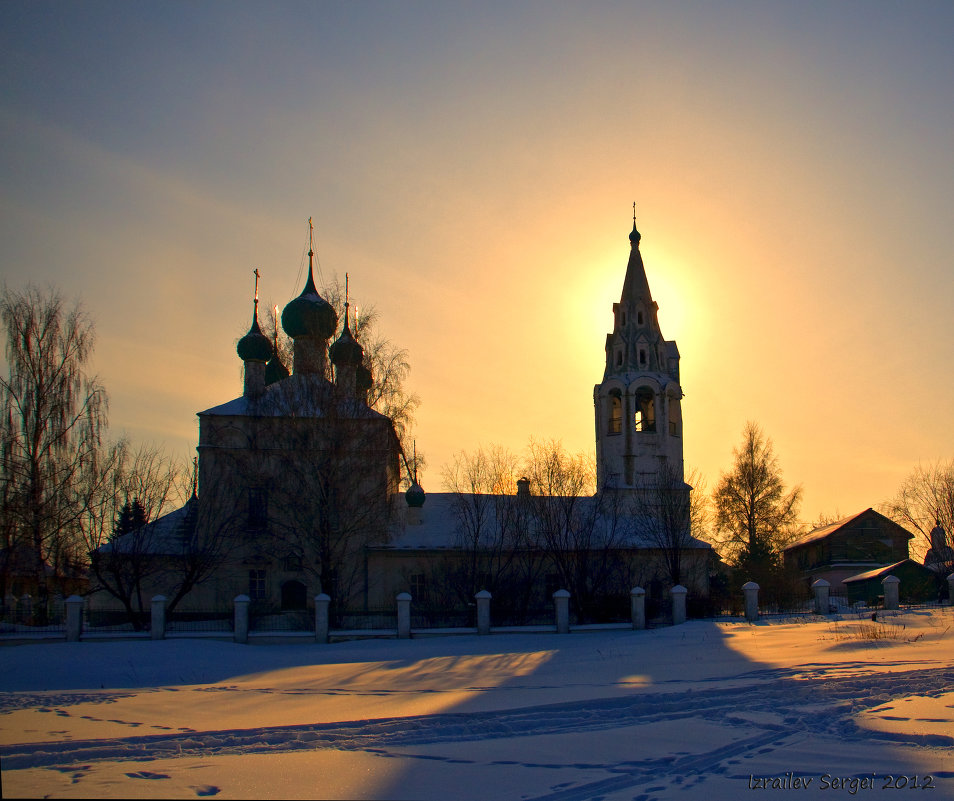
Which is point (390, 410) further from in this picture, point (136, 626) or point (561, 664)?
point (561, 664)

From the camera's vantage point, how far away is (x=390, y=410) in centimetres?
2667

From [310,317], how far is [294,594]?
9.19 meters

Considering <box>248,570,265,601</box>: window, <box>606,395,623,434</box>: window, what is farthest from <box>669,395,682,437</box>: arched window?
<box>248,570,265,601</box>: window

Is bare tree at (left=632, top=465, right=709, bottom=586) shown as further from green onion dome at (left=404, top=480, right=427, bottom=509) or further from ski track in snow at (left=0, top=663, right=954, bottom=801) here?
ski track in snow at (left=0, top=663, right=954, bottom=801)

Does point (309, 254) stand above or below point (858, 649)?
above

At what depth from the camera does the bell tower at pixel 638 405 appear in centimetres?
3416

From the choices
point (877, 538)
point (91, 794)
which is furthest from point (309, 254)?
point (877, 538)

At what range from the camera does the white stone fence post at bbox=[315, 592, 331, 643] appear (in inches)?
845

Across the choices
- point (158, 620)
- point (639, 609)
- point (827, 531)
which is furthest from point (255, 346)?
point (827, 531)

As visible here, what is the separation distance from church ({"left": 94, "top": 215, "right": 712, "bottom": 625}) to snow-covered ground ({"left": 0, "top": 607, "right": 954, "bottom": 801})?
10.5m

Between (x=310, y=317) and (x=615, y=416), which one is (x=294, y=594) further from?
(x=615, y=416)

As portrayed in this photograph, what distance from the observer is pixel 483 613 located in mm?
22516

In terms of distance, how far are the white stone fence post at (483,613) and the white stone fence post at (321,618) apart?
3.90m

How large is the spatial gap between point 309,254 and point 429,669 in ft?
66.3
